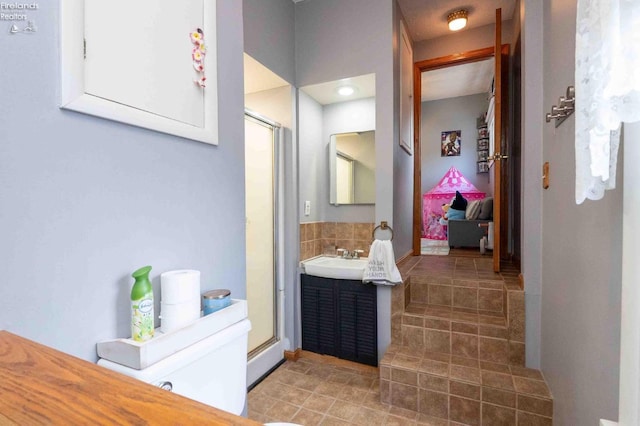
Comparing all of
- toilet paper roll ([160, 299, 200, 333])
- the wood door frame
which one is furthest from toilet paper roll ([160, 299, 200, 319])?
the wood door frame

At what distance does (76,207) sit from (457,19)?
3076mm

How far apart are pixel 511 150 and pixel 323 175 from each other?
74.5 inches

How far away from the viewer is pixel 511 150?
9.46 feet

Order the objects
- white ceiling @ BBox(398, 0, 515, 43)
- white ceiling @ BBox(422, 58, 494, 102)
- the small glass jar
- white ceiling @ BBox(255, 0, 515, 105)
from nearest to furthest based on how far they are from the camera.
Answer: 1. the small glass jar
2. white ceiling @ BBox(255, 0, 515, 105)
3. white ceiling @ BBox(398, 0, 515, 43)
4. white ceiling @ BBox(422, 58, 494, 102)

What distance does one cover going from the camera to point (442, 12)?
256cm

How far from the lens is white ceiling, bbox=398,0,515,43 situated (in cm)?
245

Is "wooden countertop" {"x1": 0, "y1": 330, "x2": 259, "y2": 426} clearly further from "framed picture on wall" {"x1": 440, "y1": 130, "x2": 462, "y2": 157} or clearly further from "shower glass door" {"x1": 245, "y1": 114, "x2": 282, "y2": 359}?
"framed picture on wall" {"x1": 440, "y1": 130, "x2": 462, "y2": 157}

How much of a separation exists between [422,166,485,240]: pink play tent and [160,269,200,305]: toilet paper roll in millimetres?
4847

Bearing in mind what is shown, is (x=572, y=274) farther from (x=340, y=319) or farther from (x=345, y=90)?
(x=345, y=90)

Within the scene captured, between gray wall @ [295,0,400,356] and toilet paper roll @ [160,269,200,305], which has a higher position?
gray wall @ [295,0,400,356]

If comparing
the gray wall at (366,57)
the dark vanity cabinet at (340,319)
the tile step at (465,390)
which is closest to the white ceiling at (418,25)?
the gray wall at (366,57)

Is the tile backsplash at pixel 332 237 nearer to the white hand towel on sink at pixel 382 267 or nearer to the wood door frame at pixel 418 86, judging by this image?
the white hand towel on sink at pixel 382 267

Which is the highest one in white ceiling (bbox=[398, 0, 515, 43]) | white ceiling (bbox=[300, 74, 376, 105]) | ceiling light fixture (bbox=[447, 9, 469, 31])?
white ceiling (bbox=[398, 0, 515, 43])

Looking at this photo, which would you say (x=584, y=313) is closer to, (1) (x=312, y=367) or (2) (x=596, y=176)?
(2) (x=596, y=176)
